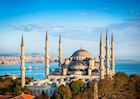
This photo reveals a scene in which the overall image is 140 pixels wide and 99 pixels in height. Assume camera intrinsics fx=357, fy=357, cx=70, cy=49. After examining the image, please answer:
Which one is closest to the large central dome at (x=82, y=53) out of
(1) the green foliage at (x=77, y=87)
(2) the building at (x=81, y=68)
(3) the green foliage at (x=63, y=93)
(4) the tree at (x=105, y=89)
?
(2) the building at (x=81, y=68)

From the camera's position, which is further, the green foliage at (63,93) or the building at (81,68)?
the building at (81,68)

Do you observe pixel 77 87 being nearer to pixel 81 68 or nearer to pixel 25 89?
pixel 25 89

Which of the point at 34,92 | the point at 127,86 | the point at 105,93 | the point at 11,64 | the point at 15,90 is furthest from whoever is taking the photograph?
the point at 11,64

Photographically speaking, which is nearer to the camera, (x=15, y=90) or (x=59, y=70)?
(x=15, y=90)

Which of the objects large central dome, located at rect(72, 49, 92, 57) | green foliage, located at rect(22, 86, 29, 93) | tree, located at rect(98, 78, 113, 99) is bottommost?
green foliage, located at rect(22, 86, 29, 93)

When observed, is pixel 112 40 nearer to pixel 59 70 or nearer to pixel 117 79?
pixel 59 70

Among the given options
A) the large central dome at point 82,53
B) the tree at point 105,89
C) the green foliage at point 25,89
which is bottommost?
the green foliage at point 25,89

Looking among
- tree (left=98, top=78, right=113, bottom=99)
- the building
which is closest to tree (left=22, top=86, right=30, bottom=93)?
the building

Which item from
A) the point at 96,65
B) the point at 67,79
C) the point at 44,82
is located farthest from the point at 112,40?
the point at 44,82

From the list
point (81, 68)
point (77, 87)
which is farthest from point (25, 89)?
point (81, 68)

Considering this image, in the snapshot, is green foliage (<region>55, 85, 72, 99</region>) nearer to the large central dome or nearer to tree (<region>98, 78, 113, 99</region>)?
tree (<region>98, 78, 113, 99</region>)

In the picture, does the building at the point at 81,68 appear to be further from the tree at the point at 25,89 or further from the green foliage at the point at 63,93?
the green foliage at the point at 63,93
